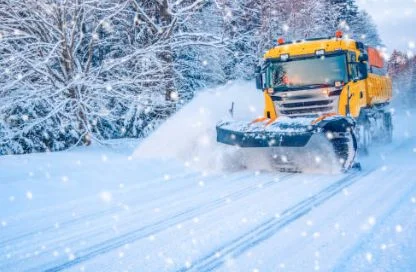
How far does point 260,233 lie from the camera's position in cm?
460

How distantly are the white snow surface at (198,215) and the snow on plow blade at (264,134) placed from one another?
21.1 inches

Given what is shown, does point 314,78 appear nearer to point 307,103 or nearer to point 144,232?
point 307,103

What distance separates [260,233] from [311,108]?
18.0 ft

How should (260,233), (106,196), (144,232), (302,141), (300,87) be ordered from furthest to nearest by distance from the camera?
1. (300,87)
2. (302,141)
3. (106,196)
4. (144,232)
5. (260,233)

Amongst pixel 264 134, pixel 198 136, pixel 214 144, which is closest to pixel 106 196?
pixel 264 134

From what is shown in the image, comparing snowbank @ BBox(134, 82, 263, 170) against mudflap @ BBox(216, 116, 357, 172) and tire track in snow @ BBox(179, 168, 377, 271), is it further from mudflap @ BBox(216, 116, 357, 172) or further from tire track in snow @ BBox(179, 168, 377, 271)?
tire track in snow @ BBox(179, 168, 377, 271)

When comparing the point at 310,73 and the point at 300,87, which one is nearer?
the point at 300,87

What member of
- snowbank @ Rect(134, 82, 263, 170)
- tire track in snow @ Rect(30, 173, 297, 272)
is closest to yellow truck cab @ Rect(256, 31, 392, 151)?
snowbank @ Rect(134, 82, 263, 170)

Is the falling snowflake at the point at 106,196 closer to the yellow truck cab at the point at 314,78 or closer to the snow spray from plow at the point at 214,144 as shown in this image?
the snow spray from plow at the point at 214,144

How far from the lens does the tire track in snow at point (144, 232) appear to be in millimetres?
3982

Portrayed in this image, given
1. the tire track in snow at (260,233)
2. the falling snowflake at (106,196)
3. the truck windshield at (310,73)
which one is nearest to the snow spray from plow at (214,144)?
the truck windshield at (310,73)

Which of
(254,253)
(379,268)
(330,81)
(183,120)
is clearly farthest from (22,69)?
(379,268)

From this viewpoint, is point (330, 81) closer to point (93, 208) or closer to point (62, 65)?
point (93, 208)

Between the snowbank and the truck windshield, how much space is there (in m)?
1.47
